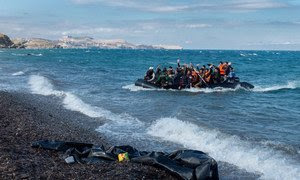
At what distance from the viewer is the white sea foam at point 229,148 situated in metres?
9.72

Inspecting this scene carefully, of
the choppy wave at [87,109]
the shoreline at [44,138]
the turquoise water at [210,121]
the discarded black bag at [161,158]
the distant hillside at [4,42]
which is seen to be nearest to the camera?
the shoreline at [44,138]

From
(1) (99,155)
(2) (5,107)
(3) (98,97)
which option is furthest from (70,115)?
(1) (99,155)

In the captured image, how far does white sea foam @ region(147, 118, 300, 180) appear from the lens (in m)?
9.72

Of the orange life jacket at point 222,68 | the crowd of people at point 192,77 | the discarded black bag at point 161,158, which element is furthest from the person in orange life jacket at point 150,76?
the discarded black bag at point 161,158

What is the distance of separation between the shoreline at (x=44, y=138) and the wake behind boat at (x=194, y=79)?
10.0 meters

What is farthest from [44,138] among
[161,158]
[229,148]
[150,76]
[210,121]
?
[150,76]

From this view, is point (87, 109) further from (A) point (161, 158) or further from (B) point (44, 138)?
(A) point (161, 158)

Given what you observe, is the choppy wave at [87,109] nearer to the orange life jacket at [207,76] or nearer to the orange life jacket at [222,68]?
the orange life jacket at [207,76]

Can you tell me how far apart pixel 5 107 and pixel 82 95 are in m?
7.38

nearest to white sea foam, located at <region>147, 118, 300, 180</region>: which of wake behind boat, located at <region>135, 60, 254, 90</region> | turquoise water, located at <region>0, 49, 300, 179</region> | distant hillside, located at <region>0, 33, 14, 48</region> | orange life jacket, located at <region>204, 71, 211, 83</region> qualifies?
turquoise water, located at <region>0, 49, 300, 179</region>

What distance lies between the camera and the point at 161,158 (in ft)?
28.9

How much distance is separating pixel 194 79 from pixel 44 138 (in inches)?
692

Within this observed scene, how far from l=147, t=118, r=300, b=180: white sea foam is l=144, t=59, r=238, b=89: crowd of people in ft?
39.6

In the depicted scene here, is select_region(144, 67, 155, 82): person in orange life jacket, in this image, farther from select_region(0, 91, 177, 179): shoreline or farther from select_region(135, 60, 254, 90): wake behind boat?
select_region(0, 91, 177, 179): shoreline
